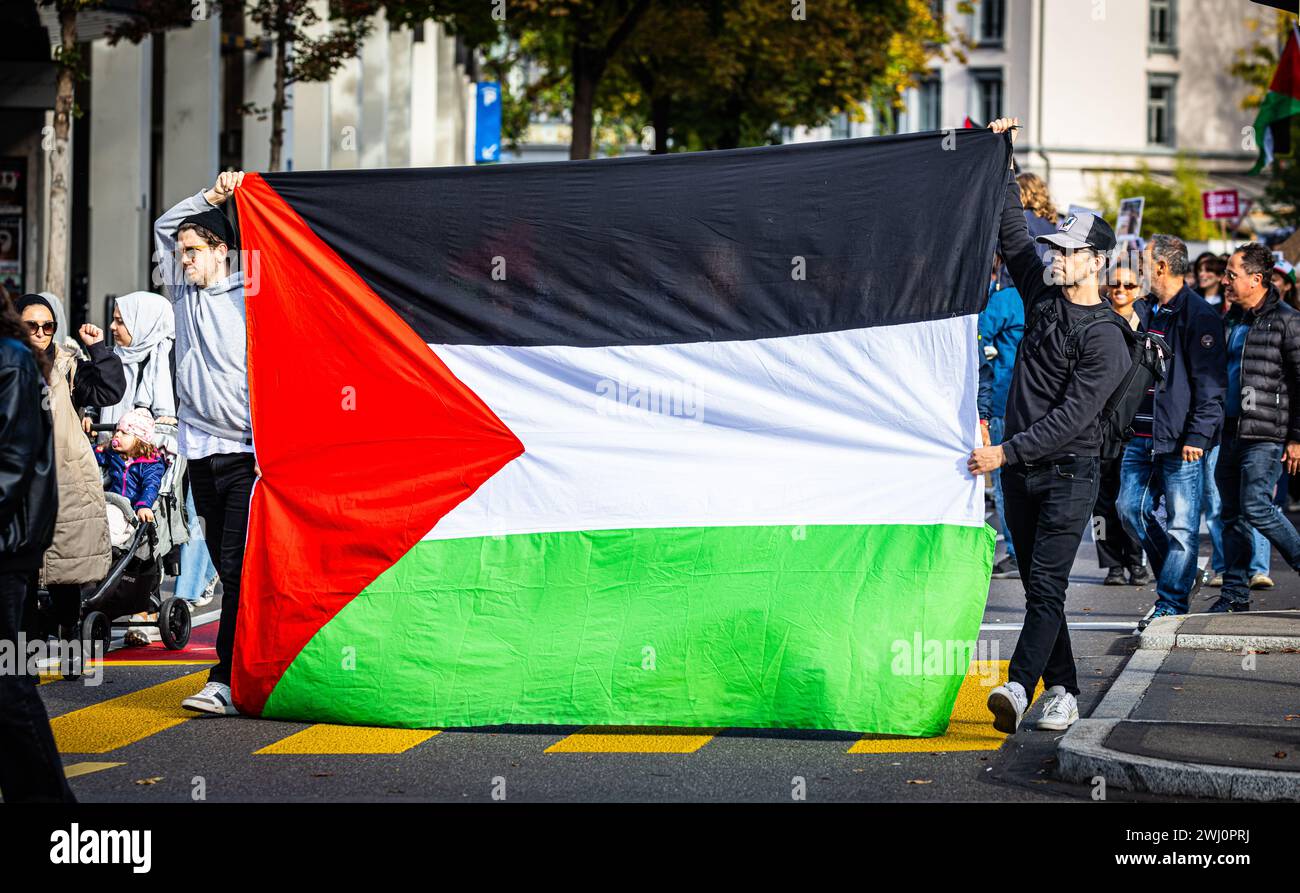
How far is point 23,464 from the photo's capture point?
523 centimetres

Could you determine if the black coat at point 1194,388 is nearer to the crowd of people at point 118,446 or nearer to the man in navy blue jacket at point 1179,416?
the man in navy blue jacket at point 1179,416

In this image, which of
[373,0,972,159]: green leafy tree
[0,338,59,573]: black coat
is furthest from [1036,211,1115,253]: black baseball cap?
[373,0,972,159]: green leafy tree

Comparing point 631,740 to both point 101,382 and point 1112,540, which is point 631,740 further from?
point 1112,540

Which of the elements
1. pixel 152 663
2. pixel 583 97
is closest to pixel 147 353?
pixel 152 663

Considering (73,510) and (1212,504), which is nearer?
(73,510)

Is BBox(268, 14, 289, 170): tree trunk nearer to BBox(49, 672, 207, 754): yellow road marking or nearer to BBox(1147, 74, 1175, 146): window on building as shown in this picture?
BBox(49, 672, 207, 754): yellow road marking

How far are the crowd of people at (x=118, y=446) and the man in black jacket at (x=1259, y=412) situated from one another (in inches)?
215

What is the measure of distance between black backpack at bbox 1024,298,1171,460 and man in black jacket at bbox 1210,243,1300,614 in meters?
3.11

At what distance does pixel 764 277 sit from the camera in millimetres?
7535

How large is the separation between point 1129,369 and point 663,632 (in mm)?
2061

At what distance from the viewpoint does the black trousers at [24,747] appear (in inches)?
207

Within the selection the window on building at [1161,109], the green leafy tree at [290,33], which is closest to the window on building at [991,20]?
the window on building at [1161,109]
